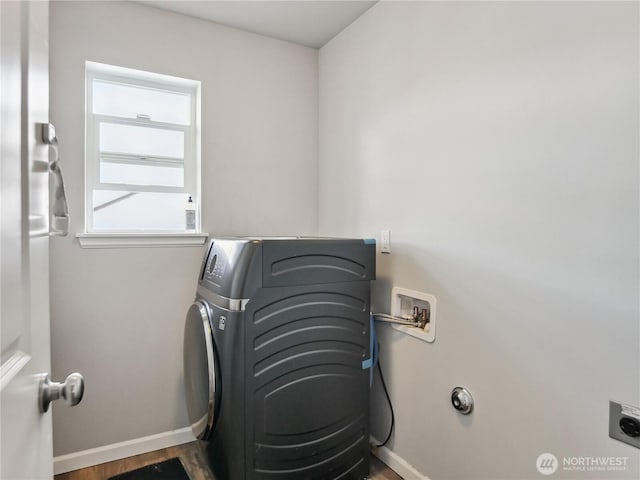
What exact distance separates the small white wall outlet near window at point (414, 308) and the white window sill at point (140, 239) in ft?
3.79

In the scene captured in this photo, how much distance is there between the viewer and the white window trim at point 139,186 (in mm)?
2000

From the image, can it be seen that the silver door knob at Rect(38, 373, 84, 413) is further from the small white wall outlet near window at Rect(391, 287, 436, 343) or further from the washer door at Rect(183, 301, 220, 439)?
the small white wall outlet near window at Rect(391, 287, 436, 343)

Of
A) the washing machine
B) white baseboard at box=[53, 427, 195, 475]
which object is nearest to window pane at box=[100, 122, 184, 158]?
the washing machine

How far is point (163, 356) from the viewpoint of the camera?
2.15m

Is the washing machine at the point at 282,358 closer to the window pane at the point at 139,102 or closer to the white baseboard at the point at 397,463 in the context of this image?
the white baseboard at the point at 397,463

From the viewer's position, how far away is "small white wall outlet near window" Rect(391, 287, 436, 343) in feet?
5.64

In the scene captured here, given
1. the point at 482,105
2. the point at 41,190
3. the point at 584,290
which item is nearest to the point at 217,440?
the point at 41,190

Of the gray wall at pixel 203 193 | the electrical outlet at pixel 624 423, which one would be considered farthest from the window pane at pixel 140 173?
the electrical outlet at pixel 624 423

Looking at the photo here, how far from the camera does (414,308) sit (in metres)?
1.88

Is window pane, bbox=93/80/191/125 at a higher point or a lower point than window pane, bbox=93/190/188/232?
higher

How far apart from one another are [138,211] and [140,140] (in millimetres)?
410

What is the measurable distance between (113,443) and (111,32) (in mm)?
2185

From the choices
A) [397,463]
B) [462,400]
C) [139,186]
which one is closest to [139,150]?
[139,186]

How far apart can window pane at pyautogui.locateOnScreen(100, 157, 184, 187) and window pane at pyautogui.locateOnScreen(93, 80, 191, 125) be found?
266 mm
